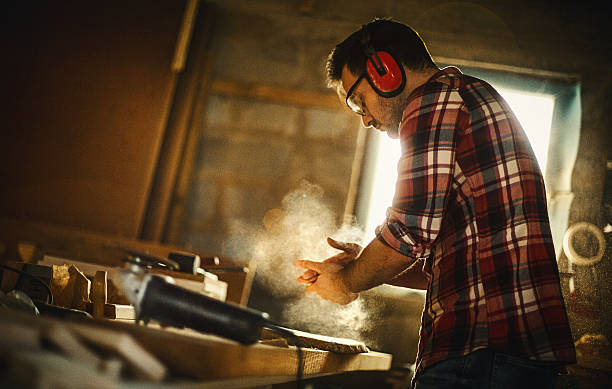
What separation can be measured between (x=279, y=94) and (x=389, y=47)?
2.06 meters

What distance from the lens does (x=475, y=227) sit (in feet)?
3.99

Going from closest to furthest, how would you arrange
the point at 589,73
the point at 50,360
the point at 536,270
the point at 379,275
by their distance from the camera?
the point at 50,360 < the point at 536,270 < the point at 379,275 < the point at 589,73

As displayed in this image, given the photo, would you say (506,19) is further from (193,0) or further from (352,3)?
(193,0)

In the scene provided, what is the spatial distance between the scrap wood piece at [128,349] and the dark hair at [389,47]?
1148 mm

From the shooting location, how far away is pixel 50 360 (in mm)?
570

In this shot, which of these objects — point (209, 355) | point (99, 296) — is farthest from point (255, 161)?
point (209, 355)

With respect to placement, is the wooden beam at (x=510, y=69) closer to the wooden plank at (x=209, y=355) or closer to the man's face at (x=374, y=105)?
the man's face at (x=374, y=105)

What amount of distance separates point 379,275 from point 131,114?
8.89 feet

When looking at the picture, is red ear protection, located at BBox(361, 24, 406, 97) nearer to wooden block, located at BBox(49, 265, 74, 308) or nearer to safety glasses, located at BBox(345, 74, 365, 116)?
safety glasses, located at BBox(345, 74, 365, 116)

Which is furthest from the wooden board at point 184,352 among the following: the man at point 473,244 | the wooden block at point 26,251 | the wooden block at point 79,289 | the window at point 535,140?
the window at point 535,140

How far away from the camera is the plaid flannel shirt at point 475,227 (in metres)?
1.13

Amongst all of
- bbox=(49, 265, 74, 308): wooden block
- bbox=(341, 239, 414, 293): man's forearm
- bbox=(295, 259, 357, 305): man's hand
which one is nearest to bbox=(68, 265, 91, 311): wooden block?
bbox=(49, 265, 74, 308): wooden block

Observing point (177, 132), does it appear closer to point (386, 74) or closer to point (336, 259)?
point (336, 259)

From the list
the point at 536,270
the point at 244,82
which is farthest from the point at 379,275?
the point at 244,82
